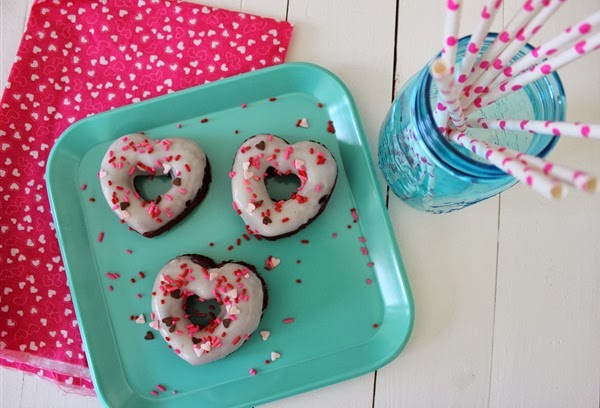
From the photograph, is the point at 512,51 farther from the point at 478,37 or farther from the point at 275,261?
the point at 275,261

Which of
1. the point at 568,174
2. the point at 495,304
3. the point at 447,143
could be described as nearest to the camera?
the point at 568,174

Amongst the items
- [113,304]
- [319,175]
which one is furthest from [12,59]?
[319,175]

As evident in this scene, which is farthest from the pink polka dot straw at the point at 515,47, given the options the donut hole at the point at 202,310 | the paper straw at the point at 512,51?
the donut hole at the point at 202,310

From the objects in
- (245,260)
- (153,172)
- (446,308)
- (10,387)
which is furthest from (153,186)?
(446,308)

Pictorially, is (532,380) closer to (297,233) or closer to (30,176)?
(297,233)

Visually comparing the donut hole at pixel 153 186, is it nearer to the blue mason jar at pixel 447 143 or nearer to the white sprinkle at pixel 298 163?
the white sprinkle at pixel 298 163

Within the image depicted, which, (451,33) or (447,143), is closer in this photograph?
(451,33)
